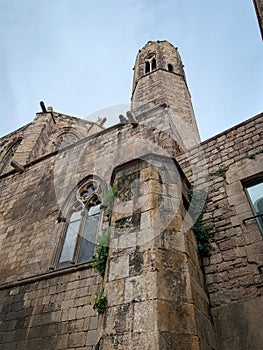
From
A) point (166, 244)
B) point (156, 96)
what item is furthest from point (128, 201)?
point (156, 96)

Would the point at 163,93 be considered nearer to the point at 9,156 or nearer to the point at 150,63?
the point at 150,63

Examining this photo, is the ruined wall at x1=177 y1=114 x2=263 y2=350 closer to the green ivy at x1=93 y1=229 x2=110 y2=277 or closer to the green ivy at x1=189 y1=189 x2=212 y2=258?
the green ivy at x1=189 y1=189 x2=212 y2=258

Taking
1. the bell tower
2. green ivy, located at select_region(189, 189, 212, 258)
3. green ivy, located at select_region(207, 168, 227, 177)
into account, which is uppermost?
the bell tower

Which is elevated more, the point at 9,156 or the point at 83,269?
the point at 9,156

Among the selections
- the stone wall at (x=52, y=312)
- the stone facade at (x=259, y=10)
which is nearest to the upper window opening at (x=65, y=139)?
the stone wall at (x=52, y=312)

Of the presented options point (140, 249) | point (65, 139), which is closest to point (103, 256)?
point (140, 249)

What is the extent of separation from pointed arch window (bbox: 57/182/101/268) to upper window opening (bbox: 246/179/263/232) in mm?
3261

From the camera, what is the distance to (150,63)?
1482 centimetres

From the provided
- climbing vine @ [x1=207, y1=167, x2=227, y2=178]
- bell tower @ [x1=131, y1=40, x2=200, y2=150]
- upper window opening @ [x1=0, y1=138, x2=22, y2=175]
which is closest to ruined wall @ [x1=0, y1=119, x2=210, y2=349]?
bell tower @ [x1=131, y1=40, x2=200, y2=150]

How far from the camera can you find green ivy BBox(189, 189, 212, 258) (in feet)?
14.1

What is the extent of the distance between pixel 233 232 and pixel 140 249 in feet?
5.80

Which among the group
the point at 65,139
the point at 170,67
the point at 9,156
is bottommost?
the point at 9,156

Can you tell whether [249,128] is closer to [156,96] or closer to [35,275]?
[35,275]

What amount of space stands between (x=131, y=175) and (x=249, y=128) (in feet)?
9.09
